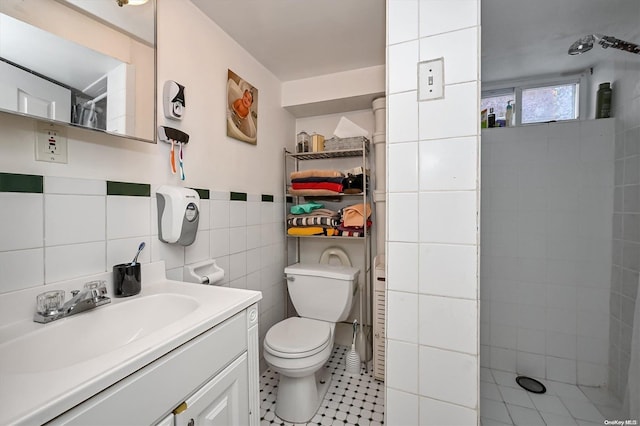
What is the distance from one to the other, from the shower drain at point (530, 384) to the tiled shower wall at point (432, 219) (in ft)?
3.27

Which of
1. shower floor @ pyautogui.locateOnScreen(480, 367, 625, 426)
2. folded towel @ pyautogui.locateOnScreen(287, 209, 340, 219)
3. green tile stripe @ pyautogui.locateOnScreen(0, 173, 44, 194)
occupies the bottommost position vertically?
shower floor @ pyautogui.locateOnScreen(480, 367, 625, 426)

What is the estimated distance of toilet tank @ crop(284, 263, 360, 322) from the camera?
1742 millimetres

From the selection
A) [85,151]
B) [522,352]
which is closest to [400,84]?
[85,151]

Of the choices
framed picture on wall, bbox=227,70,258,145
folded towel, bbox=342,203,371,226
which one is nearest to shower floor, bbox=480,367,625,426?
folded towel, bbox=342,203,371,226

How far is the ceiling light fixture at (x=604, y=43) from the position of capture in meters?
1.26

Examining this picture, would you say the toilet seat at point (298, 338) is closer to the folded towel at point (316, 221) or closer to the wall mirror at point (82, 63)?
the folded towel at point (316, 221)

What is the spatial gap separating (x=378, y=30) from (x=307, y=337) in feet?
5.81

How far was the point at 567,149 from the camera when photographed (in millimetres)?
1619

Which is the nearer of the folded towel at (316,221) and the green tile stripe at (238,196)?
the green tile stripe at (238,196)

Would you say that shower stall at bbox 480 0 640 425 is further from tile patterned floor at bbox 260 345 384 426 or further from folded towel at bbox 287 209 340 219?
folded towel at bbox 287 209 340 219

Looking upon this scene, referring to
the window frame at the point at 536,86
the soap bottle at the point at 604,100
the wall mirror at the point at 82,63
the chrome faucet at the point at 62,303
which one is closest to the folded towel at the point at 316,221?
the wall mirror at the point at 82,63

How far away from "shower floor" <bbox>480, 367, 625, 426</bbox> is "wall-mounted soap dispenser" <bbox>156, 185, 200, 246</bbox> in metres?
1.70

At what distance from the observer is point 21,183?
747 mm

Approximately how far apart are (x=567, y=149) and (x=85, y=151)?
2.40m
